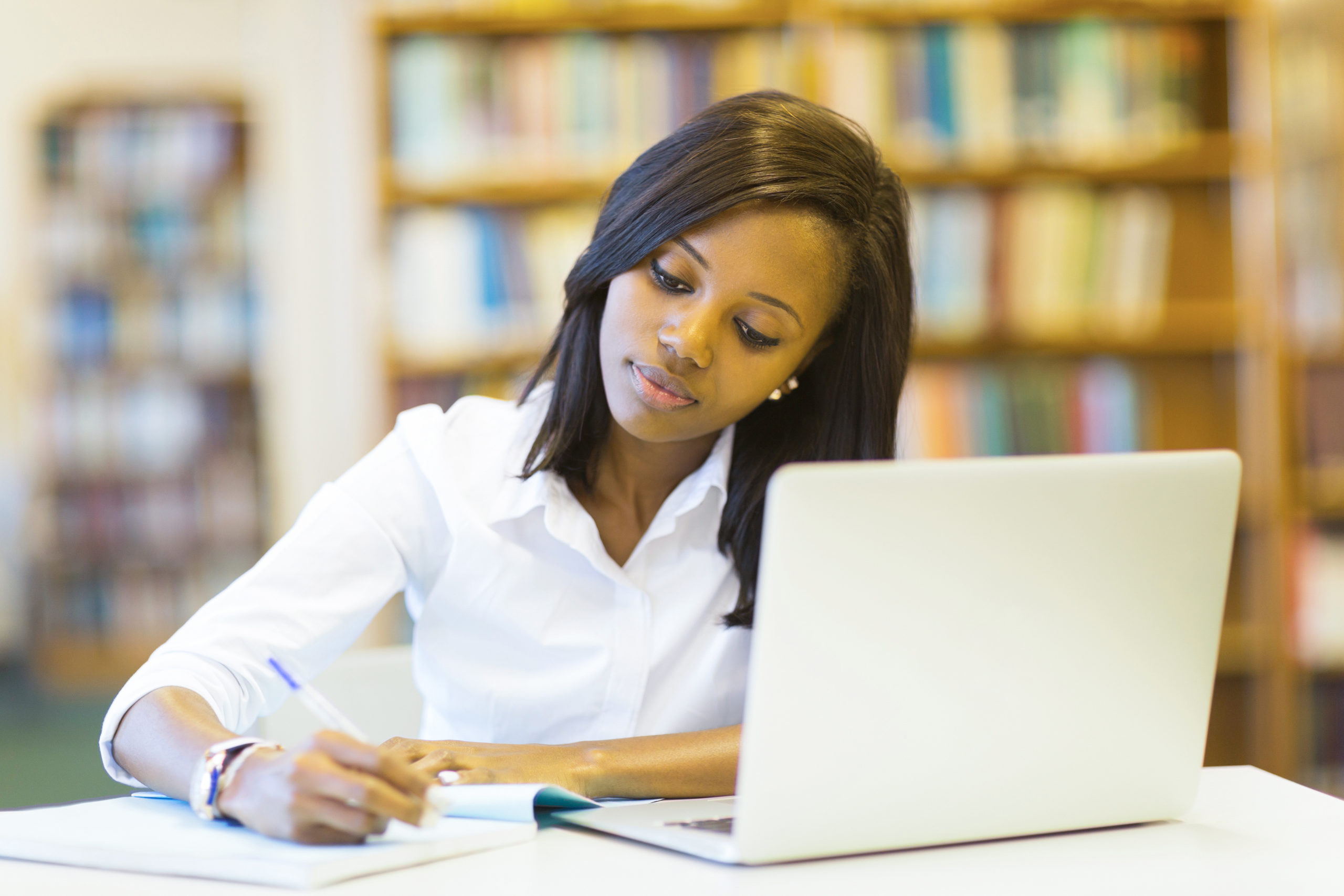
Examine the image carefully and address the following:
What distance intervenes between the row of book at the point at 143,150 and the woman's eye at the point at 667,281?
13.4ft

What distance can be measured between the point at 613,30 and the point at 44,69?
338cm

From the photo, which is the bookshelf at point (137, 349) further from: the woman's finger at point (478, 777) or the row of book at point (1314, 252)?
the woman's finger at point (478, 777)

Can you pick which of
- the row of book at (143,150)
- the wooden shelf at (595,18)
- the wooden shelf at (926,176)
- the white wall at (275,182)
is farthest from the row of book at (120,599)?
the wooden shelf at (595,18)

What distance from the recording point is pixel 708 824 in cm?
86

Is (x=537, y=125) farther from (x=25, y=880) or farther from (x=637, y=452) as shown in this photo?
(x=25, y=880)

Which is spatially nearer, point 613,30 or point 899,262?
point 899,262

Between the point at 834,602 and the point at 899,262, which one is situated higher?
the point at 899,262

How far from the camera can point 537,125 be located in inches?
108

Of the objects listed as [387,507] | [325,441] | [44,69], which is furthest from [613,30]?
[44,69]

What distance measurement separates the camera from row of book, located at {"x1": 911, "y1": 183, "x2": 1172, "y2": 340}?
2.78m

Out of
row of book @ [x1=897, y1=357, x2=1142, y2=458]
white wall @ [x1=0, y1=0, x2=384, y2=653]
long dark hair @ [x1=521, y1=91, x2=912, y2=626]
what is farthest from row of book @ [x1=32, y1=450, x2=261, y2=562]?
long dark hair @ [x1=521, y1=91, x2=912, y2=626]

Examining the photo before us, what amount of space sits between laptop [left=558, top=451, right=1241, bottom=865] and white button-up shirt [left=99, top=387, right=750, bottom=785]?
389 millimetres

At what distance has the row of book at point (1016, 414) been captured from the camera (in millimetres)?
2805

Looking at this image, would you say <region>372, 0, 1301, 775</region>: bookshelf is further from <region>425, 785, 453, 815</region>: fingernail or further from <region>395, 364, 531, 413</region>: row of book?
<region>425, 785, 453, 815</region>: fingernail
